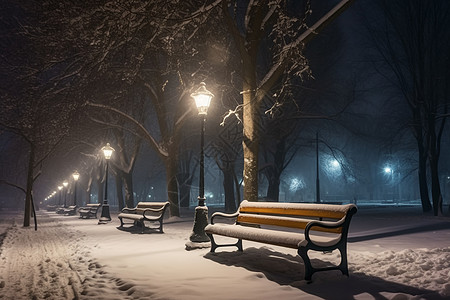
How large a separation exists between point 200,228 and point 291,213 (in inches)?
112

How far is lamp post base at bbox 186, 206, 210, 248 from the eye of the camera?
872 cm

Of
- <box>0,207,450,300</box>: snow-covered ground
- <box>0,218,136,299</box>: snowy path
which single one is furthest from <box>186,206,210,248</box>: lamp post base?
<box>0,218,136,299</box>: snowy path

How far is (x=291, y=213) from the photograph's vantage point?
6664 millimetres

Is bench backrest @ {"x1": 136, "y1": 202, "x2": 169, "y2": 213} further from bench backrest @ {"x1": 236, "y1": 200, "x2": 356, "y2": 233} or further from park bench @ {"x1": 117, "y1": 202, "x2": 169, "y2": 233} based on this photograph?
bench backrest @ {"x1": 236, "y1": 200, "x2": 356, "y2": 233}

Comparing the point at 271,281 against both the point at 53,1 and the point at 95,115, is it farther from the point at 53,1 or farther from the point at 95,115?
the point at 95,115

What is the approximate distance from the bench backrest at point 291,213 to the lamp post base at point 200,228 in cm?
106

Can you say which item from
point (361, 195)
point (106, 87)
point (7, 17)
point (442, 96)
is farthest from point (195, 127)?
point (361, 195)

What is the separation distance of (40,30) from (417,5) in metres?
18.9

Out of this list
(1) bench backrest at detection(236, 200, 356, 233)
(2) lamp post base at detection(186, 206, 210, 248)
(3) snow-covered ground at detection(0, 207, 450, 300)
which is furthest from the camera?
(2) lamp post base at detection(186, 206, 210, 248)

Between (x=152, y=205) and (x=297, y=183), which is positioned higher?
(x=297, y=183)

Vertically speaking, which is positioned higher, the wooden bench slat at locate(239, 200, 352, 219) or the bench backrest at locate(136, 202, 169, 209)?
the wooden bench slat at locate(239, 200, 352, 219)

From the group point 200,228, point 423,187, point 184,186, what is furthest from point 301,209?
point 184,186

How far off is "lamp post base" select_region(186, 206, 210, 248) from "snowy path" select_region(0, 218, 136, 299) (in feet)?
7.45

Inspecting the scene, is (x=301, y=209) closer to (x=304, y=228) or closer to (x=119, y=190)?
(x=304, y=228)
